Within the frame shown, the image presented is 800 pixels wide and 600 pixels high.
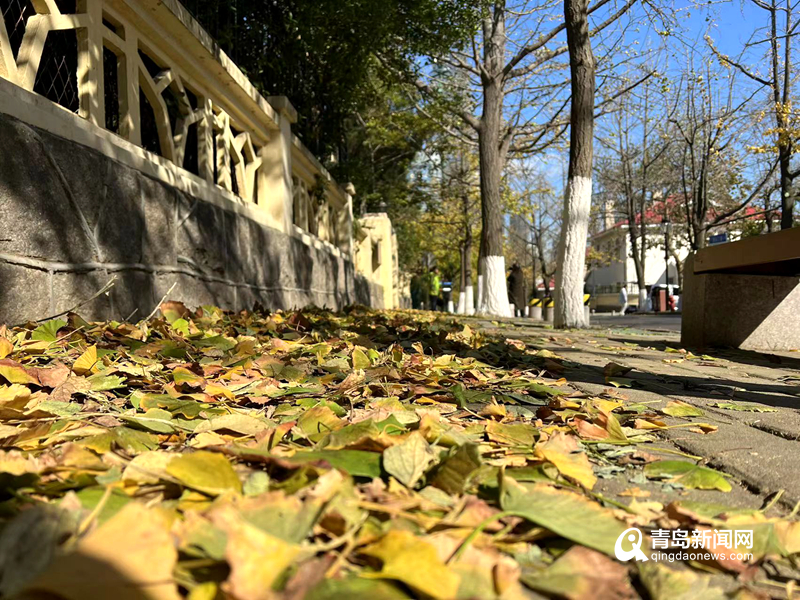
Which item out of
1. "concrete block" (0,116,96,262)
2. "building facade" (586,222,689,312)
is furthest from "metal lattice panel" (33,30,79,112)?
"building facade" (586,222,689,312)

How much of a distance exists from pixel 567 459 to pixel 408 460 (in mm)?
353

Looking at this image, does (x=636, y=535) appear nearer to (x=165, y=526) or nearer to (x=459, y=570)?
(x=459, y=570)

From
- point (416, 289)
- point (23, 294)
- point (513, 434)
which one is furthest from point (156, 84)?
point (416, 289)

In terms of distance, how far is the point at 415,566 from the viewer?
0.83 metres

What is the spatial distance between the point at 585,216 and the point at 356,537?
8.13 m

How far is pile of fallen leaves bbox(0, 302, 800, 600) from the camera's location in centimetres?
80

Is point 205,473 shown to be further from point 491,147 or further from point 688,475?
point 491,147

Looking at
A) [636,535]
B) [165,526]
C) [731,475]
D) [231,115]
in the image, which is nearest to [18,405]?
[165,526]

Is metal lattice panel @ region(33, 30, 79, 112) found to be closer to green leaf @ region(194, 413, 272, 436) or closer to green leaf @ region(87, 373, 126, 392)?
green leaf @ region(87, 373, 126, 392)

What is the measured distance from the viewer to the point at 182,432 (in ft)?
5.20

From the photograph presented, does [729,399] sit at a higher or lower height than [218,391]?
lower

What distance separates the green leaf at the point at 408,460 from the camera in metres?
1.18

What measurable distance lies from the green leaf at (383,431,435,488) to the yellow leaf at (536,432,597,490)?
263 mm

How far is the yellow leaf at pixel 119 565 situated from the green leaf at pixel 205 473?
232 mm
